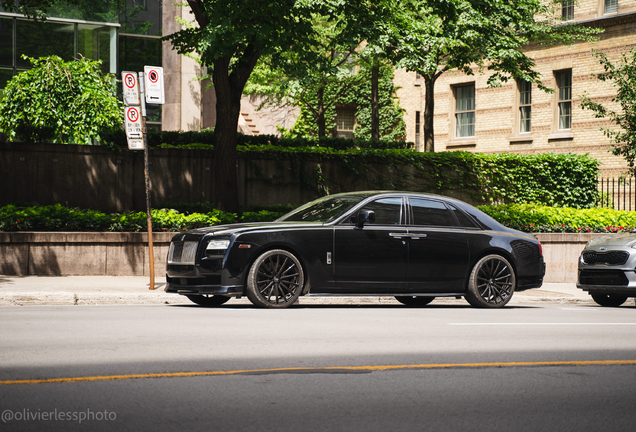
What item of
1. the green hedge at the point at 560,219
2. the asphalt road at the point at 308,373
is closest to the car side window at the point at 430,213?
the asphalt road at the point at 308,373

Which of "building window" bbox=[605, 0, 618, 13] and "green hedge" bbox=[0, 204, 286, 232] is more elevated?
"building window" bbox=[605, 0, 618, 13]

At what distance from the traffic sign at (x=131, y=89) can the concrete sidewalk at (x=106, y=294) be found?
9.91 ft

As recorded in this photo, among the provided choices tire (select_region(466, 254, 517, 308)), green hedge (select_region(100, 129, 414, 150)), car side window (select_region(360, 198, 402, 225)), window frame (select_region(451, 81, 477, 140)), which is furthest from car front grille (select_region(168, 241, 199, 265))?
window frame (select_region(451, 81, 477, 140))

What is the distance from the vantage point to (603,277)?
12680 mm

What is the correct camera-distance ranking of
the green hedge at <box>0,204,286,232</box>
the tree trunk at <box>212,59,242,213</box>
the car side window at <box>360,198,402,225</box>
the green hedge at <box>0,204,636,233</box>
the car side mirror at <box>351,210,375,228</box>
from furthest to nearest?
the tree trunk at <box>212,59,242,213</box> → the green hedge at <box>0,204,636,233</box> → the green hedge at <box>0,204,286,232</box> → the car side window at <box>360,198,402,225</box> → the car side mirror at <box>351,210,375,228</box>

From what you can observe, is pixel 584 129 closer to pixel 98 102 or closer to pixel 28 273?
pixel 98 102

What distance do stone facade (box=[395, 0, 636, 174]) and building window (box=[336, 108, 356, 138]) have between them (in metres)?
6.66

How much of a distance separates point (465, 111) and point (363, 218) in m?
21.2

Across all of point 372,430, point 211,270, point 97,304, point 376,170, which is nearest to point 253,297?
point 211,270

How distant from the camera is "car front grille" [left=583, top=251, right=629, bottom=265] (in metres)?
12.5

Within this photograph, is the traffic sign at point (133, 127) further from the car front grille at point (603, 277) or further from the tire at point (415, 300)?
the car front grille at point (603, 277)

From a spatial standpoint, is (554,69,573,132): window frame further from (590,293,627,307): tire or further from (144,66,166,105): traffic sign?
(144,66,166,105): traffic sign

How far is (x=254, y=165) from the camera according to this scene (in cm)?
1897

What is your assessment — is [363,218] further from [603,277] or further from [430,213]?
[603,277]
